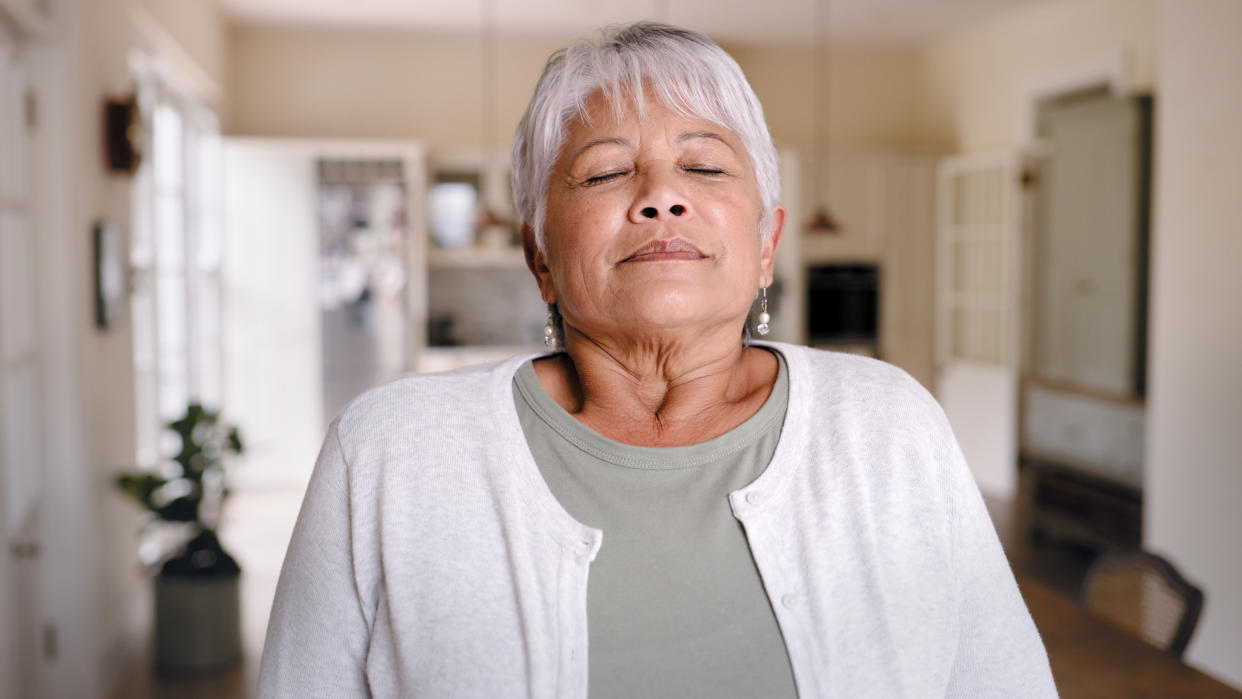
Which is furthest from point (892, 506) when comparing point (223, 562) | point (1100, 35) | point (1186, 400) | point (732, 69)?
point (1100, 35)

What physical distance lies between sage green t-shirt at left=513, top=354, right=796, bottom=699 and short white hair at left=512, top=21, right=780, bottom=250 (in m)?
0.29

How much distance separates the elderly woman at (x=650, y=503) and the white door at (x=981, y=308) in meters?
5.80

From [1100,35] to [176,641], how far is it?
5.80 meters

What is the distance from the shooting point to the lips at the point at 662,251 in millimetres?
1089

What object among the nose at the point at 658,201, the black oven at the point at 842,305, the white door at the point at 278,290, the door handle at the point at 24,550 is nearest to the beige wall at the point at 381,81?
the white door at the point at 278,290

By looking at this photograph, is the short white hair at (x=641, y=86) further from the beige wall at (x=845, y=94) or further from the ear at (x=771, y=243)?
the beige wall at (x=845, y=94)

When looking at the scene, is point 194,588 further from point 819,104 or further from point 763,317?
point 819,104

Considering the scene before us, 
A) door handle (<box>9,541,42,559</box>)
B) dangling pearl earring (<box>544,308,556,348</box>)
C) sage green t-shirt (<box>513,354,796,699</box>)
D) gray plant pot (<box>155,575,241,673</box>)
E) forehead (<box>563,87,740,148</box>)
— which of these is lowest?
gray plant pot (<box>155,575,241,673</box>)

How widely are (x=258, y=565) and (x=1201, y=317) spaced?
4324 millimetres

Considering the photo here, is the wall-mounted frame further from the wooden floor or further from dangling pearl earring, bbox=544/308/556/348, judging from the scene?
dangling pearl earring, bbox=544/308/556/348

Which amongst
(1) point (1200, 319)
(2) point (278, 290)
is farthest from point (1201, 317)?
(2) point (278, 290)

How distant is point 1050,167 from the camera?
20.0 ft

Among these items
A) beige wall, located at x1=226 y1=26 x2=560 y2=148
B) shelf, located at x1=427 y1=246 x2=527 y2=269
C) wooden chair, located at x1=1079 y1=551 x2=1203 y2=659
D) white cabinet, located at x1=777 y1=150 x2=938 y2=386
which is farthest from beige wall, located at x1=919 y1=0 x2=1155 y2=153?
wooden chair, located at x1=1079 y1=551 x2=1203 y2=659

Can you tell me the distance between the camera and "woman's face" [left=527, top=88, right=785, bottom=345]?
1097mm
